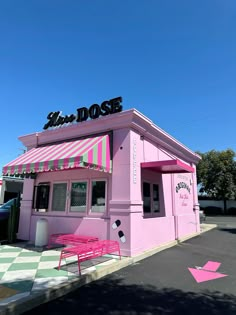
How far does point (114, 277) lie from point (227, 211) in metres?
34.4

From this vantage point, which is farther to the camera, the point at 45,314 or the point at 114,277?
the point at 114,277

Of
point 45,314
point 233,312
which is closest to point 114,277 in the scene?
point 45,314

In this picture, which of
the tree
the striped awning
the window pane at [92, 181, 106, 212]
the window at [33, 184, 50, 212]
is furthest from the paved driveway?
the tree

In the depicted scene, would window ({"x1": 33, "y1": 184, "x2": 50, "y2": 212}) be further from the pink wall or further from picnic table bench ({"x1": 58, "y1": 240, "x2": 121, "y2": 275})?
picnic table bench ({"x1": 58, "y1": 240, "x2": 121, "y2": 275})

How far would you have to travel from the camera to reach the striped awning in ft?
22.9

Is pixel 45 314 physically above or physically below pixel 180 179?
below

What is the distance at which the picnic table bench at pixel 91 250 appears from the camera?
5.58m

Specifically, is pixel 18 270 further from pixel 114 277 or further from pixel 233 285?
pixel 233 285

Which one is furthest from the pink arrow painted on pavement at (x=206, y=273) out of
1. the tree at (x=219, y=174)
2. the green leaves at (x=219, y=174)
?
the green leaves at (x=219, y=174)

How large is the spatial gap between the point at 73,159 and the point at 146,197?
12.6 feet

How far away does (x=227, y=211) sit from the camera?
116 ft

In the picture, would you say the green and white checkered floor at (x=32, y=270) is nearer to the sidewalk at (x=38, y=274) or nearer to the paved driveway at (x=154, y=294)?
the sidewalk at (x=38, y=274)

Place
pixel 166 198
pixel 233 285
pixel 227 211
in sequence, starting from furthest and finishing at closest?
1. pixel 227 211
2. pixel 166 198
3. pixel 233 285

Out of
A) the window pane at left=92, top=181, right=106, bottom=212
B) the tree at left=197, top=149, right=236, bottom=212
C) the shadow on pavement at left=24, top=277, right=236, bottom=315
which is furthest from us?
the tree at left=197, top=149, right=236, bottom=212
